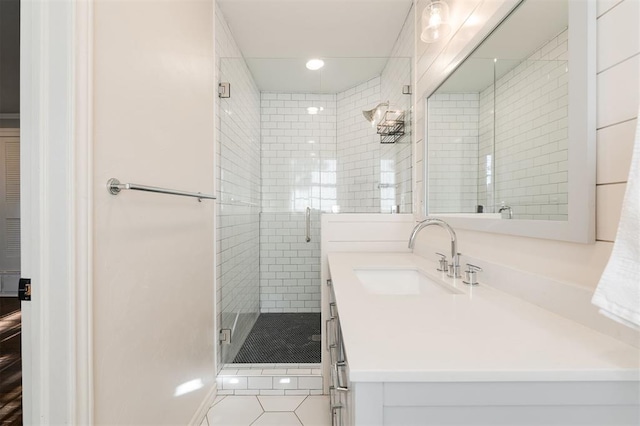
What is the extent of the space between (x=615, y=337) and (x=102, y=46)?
1.54 metres

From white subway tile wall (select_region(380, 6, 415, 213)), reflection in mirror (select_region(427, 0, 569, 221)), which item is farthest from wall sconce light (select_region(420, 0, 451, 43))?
white subway tile wall (select_region(380, 6, 415, 213))

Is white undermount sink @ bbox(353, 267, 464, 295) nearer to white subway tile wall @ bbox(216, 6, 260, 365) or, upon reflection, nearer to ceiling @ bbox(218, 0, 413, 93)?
white subway tile wall @ bbox(216, 6, 260, 365)

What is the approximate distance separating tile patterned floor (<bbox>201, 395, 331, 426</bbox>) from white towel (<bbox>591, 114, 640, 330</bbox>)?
163 centimetres

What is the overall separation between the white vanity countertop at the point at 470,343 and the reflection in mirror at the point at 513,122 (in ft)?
1.02

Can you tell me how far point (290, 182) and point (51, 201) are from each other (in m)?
1.78

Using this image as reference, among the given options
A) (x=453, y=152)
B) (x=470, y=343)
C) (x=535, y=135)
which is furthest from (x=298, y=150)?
(x=470, y=343)

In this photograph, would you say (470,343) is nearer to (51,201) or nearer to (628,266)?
(628,266)

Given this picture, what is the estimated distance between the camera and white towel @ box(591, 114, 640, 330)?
477 mm

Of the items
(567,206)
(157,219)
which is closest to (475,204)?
(567,206)

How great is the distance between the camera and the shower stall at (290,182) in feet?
7.18

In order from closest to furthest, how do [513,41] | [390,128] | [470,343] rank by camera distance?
[470,343]
[513,41]
[390,128]

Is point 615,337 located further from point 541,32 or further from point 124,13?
point 124,13

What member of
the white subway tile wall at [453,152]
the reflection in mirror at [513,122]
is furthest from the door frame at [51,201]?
the white subway tile wall at [453,152]

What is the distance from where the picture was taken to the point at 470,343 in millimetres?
653
